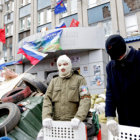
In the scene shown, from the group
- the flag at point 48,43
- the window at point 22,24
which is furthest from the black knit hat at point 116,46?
the window at point 22,24

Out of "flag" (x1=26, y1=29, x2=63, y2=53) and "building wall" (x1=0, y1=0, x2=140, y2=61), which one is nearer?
"flag" (x1=26, y1=29, x2=63, y2=53)

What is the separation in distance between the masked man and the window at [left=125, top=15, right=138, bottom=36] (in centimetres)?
1063

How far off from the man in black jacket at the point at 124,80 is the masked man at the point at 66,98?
1.57 ft

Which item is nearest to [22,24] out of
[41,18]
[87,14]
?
[41,18]

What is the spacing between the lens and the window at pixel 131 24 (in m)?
11.4

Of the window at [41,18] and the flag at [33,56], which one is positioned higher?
the window at [41,18]

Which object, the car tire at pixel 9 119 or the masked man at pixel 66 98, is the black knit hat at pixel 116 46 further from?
the car tire at pixel 9 119

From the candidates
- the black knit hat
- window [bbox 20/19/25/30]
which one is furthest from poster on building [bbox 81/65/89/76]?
window [bbox 20/19/25/30]

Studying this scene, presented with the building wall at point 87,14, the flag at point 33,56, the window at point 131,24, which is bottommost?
the flag at point 33,56

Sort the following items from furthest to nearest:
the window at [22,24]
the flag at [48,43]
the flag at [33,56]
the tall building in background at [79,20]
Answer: the window at [22,24] → the tall building in background at [79,20] → the flag at [48,43] → the flag at [33,56]

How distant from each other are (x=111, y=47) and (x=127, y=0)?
1207 cm

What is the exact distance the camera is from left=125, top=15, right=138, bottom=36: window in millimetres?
11438

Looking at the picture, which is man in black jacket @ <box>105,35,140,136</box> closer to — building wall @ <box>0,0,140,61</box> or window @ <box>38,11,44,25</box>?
building wall @ <box>0,0,140,61</box>

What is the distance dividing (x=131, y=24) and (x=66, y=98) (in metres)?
11.3
